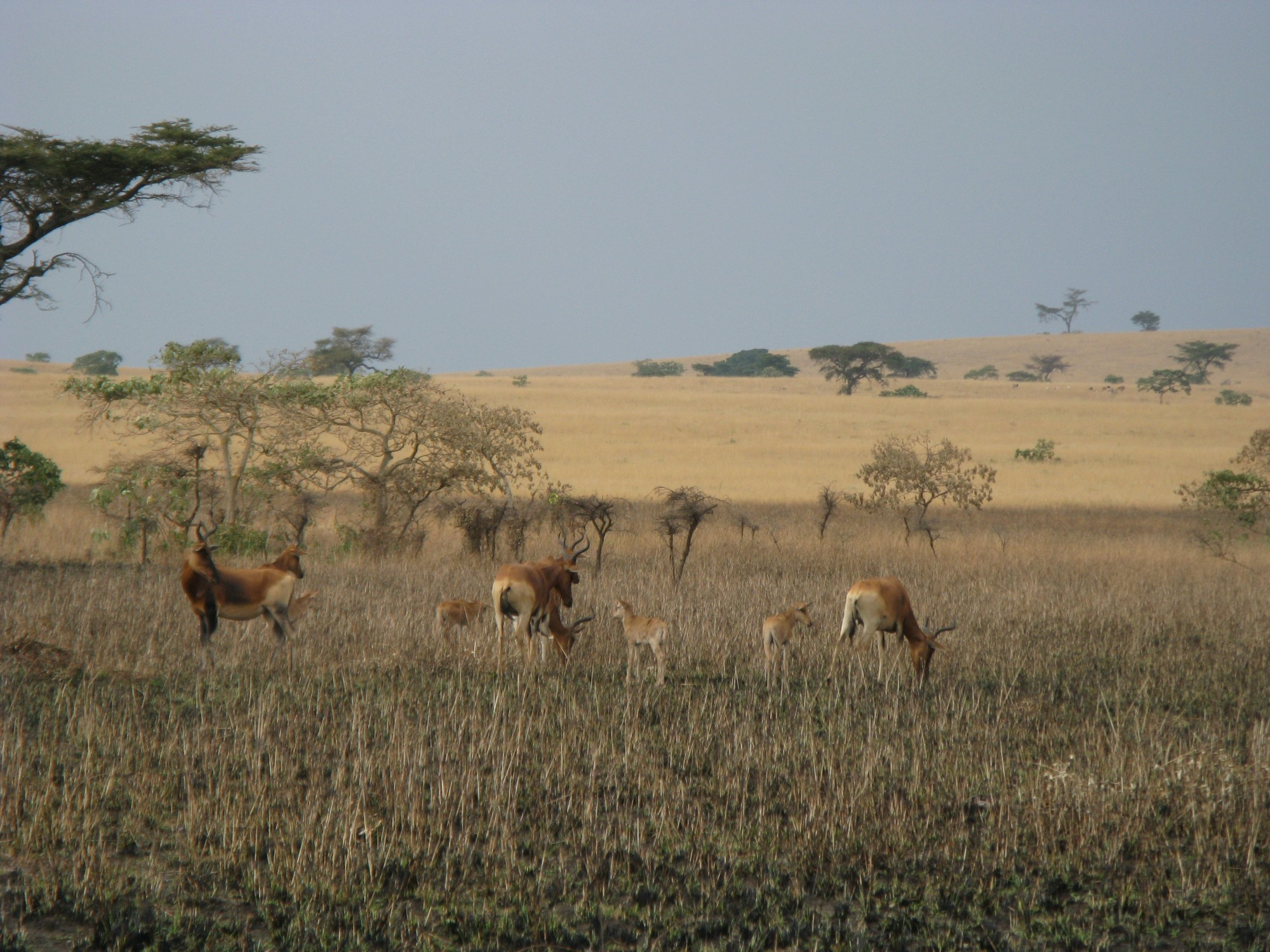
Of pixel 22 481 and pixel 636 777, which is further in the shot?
pixel 22 481

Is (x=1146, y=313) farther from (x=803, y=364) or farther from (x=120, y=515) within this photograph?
(x=120, y=515)

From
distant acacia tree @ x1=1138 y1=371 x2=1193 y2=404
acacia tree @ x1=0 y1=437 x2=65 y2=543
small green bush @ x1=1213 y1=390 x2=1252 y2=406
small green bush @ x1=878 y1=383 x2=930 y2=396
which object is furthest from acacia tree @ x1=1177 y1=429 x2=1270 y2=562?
distant acacia tree @ x1=1138 y1=371 x2=1193 y2=404

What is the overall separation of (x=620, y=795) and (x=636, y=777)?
25 centimetres

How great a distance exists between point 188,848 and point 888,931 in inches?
144

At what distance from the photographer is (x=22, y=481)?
59.5ft

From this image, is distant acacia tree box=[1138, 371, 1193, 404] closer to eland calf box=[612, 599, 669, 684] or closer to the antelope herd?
the antelope herd

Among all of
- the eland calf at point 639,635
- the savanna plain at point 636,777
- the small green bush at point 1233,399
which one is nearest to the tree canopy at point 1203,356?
the small green bush at point 1233,399

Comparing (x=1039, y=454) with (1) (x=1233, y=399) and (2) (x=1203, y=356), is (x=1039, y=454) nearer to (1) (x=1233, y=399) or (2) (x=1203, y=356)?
(1) (x=1233, y=399)

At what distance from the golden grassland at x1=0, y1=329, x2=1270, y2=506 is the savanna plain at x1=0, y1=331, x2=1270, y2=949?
71.1 feet

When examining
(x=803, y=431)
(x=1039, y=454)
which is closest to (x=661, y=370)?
(x=803, y=431)

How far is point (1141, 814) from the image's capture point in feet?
20.8

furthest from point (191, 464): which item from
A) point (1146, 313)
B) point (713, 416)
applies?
point (1146, 313)

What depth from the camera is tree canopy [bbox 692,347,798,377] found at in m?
99.4

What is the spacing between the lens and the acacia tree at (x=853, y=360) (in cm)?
8056
